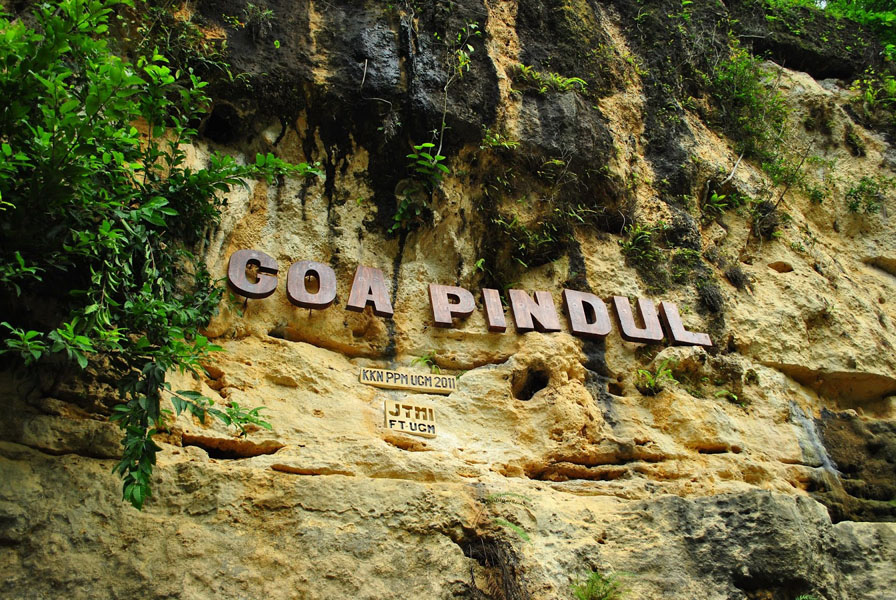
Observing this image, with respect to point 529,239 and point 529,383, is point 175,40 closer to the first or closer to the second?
point 529,239

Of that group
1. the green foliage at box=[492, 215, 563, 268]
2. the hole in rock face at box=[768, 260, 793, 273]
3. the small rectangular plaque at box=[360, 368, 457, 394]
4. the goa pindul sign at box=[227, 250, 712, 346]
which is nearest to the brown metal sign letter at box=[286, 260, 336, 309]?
the goa pindul sign at box=[227, 250, 712, 346]

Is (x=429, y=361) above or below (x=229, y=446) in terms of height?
above

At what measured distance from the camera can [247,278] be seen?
5945 mm

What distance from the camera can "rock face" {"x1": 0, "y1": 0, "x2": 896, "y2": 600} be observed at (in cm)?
443

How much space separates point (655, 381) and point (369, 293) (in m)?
2.51

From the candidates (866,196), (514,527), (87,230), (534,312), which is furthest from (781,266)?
(87,230)

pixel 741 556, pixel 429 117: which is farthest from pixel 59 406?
pixel 741 556

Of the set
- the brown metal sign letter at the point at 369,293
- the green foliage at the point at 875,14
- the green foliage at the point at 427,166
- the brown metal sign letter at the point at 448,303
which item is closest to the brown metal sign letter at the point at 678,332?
the brown metal sign letter at the point at 448,303

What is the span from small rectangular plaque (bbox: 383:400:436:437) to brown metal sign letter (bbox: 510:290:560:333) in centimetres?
124

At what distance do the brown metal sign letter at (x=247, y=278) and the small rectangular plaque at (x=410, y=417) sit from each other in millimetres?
1291

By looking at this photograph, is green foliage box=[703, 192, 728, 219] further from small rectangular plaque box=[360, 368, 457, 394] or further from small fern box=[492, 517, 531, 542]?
small fern box=[492, 517, 531, 542]

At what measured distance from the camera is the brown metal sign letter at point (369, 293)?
6152 mm

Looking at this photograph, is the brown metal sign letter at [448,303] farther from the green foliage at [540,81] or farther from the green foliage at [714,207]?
the green foliage at [714,207]

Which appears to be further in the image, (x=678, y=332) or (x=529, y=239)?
(x=529, y=239)
